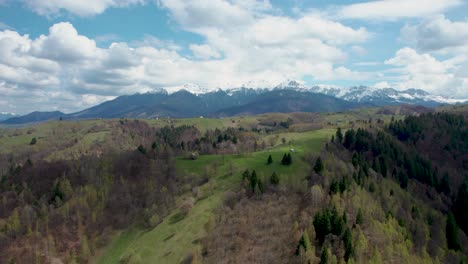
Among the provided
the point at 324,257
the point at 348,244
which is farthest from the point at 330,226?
the point at 324,257

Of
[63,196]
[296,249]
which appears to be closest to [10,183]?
[63,196]

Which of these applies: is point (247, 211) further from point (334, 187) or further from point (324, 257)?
point (324, 257)

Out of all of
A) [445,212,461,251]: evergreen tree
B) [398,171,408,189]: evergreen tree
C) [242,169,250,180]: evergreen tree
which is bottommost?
[445,212,461,251]: evergreen tree

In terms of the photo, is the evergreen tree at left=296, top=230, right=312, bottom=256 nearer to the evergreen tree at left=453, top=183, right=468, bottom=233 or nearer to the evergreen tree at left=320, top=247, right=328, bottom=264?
the evergreen tree at left=320, top=247, right=328, bottom=264

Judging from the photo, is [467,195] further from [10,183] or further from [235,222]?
[10,183]

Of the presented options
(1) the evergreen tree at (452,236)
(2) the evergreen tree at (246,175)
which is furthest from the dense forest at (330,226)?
(2) the evergreen tree at (246,175)

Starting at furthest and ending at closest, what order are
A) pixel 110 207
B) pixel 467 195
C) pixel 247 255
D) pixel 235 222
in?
pixel 467 195, pixel 110 207, pixel 235 222, pixel 247 255

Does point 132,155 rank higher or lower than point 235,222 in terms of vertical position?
higher

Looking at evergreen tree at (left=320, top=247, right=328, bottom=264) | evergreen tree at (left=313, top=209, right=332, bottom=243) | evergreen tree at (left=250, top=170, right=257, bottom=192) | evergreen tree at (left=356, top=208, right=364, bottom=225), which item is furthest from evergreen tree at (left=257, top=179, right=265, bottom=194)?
evergreen tree at (left=320, top=247, right=328, bottom=264)
